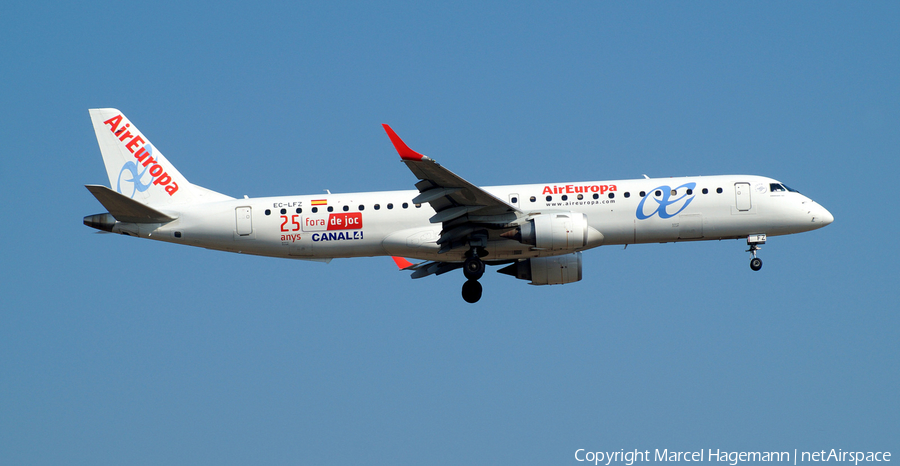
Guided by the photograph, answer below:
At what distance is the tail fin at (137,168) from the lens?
1490 inches

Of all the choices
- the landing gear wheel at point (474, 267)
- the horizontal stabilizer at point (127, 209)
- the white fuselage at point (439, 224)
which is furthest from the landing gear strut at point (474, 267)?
the horizontal stabilizer at point (127, 209)

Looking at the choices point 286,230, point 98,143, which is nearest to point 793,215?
point 286,230

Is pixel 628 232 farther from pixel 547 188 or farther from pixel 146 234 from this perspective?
pixel 146 234

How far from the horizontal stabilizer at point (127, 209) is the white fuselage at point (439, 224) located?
0.32m

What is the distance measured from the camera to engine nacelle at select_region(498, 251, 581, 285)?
3841cm

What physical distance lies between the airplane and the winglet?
3.99 meters

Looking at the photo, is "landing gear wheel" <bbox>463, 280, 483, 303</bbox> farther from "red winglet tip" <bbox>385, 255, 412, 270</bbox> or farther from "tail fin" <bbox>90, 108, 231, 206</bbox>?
"tail fin" <bbox>90, 108, 231, 206</bbox>

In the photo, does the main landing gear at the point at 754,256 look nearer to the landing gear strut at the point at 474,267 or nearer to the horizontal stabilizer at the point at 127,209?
the landing gear strut at the point at 474,267

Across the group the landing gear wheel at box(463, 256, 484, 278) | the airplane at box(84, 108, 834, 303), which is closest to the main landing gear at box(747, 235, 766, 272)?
the airplane at box(84, 108, 834, 303)

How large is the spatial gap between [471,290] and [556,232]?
5.46 m

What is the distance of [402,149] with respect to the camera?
30.6m

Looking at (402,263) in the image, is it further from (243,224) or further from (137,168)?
(137,168)

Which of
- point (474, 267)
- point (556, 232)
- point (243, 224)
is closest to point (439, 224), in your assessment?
point (474, 267)

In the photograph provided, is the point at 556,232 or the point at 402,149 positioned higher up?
the point at 402,149
